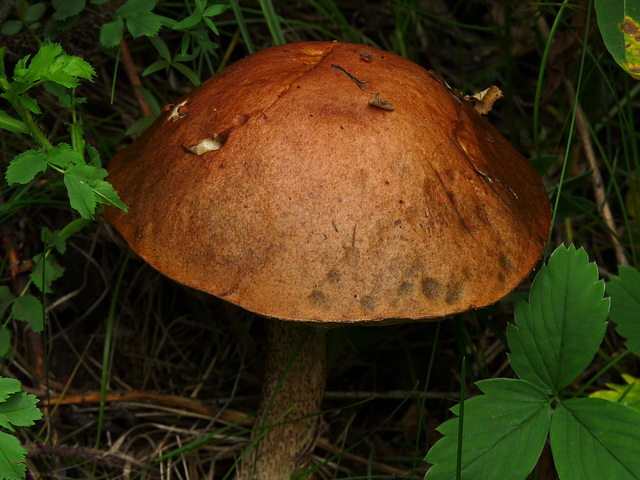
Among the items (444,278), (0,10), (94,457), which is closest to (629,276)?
(444,278)

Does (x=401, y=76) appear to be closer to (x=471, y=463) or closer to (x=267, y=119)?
(x=267, y=119)

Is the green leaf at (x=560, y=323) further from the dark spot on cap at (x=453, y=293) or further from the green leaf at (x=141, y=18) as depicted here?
the green leaf at (x=141, y=18)

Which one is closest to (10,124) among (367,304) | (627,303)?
(367,304)

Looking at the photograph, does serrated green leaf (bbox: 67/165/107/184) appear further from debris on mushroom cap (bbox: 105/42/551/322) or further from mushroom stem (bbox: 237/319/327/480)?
mushroom stem (bbox: 237/319/327/480)

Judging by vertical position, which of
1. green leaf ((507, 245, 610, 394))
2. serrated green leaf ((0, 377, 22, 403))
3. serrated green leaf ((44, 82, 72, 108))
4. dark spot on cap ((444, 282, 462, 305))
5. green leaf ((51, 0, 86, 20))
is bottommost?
green leaf ((507, 245, 610, 394))

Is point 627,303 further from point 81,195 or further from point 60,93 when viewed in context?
point 60,93

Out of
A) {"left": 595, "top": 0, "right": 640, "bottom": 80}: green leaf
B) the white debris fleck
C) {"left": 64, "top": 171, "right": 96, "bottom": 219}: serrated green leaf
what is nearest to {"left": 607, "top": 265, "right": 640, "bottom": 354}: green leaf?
{"left": 595, "top": 0, "right": 640, "bottom": 80}: green leaf

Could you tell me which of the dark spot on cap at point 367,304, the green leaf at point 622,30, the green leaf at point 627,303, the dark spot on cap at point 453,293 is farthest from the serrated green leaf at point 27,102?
the green leaf at point 627,303
